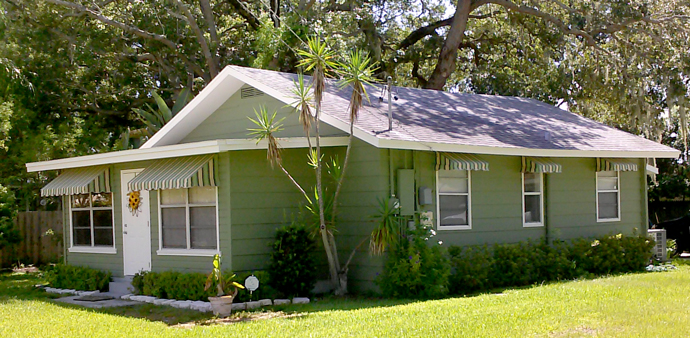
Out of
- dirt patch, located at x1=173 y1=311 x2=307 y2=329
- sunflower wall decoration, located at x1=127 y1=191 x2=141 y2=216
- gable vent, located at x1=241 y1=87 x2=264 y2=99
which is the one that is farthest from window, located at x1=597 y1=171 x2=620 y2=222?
sunflower wall decoration, located at x1=127 y1=191 x2=141 y2=216

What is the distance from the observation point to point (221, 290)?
11055 mm

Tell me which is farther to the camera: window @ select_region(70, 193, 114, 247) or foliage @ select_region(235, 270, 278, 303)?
window @ select_region(70, 193, 114, 247)

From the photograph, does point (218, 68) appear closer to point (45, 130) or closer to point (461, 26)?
point (45, 130)

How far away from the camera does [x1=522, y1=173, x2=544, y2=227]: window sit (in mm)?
14914

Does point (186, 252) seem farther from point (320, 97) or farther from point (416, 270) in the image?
point (416, 270)

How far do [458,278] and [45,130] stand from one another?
12839 mm

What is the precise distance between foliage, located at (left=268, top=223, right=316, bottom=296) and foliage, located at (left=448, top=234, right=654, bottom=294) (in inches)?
102

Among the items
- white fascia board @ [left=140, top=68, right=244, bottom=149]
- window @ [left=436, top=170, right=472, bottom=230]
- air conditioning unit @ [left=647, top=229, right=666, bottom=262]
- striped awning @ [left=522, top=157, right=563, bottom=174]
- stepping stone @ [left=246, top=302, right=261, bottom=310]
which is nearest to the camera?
stepping stone @ [left=246, top=302, right=261, bottom=310]

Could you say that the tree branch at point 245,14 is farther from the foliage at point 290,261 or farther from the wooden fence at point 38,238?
the foliage at point 290,261

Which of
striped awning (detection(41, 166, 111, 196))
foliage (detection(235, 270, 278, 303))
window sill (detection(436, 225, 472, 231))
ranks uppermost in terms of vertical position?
striped awning (detection(41, 166, 111, 196))

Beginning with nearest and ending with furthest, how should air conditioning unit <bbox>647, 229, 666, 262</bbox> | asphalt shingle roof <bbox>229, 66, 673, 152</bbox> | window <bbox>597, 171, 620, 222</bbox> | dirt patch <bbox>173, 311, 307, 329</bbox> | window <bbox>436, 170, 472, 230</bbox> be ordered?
dirt patch <bbox>173, 311, 307, 329</bbox>, asphalt shingle roof <bbox>229, 66, 673, 152</bbox>, window <bbox>436, 170, 472, 230</bbox>, window <bbox>597, 171, 620, 222</bbox>, air conditioning unit <bbox>647, 229, 666, 262</bbox>

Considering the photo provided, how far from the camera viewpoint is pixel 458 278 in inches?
497

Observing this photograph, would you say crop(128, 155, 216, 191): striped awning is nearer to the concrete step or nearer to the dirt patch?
the concrete step

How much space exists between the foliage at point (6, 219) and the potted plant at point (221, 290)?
9.47 m
